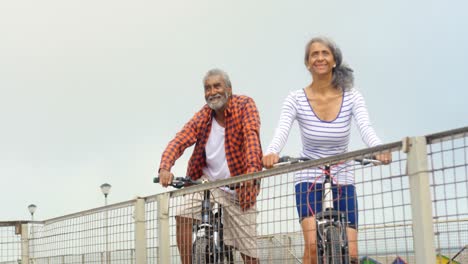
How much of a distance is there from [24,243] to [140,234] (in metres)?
2.93

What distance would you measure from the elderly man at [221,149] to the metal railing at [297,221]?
0.12 meters

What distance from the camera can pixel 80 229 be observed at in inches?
287

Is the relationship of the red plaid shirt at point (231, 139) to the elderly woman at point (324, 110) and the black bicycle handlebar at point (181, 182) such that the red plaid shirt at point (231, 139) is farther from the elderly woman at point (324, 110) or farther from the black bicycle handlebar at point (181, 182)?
the elderly woman at point (324, 110)

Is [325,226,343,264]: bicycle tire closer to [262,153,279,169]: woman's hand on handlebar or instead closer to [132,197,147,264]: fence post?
[262,153,279,169]: woman's hand on handlebar

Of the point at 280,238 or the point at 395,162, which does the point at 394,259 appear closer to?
the point at 280,238

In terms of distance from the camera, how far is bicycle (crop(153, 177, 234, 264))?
5.70 metres

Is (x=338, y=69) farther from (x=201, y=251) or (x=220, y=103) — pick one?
(x=201, y=251)

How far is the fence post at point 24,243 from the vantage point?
8758 millimetres

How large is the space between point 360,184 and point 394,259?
0.88m

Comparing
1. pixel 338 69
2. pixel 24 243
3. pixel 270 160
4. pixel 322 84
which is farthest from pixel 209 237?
pixel 24 243

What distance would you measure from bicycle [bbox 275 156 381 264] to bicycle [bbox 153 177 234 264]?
1.08 m

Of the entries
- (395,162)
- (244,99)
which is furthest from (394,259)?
(244,99)

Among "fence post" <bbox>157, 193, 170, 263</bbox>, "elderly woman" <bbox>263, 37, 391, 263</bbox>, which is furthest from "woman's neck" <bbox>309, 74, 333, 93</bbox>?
"fence post" <bbox>157, 193, 170, 263</bbox>

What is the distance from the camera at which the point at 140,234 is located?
6.39 m
